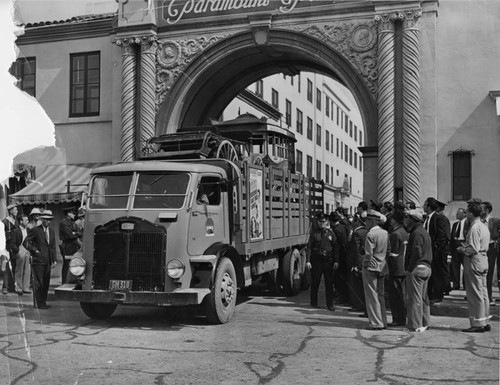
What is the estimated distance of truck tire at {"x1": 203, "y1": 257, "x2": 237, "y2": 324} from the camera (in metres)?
9.25

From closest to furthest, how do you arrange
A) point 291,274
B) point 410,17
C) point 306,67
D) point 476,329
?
1. point 476,329
2. point 291,274
3. point 410,17
4. point 306,67

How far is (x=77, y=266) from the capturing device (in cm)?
930

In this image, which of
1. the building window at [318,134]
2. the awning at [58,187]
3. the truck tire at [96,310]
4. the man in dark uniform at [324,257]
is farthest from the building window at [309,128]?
the truck tire at [96,310]

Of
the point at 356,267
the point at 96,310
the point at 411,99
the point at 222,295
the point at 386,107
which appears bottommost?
the point at 96,310

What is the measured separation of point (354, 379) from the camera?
621 cm

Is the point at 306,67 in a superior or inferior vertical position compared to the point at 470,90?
superior

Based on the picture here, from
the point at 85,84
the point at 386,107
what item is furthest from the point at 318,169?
the point at 386,107

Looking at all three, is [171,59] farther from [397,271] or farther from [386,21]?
[397,271]

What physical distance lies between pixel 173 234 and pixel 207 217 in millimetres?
844

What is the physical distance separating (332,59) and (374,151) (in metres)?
3.14

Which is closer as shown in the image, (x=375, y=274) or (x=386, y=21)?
(x=375, y=274)

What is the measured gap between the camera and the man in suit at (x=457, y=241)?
12.0 metres

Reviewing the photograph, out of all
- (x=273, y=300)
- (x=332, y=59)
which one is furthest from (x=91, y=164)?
(x=273, y=300)

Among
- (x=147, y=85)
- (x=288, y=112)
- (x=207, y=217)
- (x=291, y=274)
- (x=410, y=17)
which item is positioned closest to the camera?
(x=207, y=217)
